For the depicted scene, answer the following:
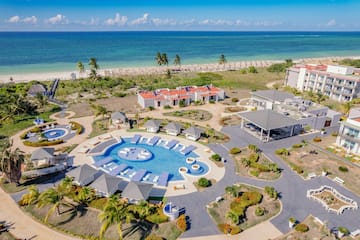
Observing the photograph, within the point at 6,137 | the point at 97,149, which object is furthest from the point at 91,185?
the point at 6,137

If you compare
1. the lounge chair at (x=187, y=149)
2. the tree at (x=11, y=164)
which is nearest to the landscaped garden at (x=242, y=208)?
the lounge chair at (x=187, y=149)

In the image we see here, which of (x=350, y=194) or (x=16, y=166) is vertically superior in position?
(x=16, y=166)

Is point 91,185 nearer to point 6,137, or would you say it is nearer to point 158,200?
point 158,200

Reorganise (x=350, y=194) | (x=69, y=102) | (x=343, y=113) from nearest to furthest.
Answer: (x=350, y=194)
(x=343, y=113)
(x=69, y=102)

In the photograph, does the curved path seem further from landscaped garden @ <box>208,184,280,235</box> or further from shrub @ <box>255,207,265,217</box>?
shrub @ <box>255,207,265,217</box>

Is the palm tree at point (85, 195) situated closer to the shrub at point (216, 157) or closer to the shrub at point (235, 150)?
the shrub at point (216, 157)

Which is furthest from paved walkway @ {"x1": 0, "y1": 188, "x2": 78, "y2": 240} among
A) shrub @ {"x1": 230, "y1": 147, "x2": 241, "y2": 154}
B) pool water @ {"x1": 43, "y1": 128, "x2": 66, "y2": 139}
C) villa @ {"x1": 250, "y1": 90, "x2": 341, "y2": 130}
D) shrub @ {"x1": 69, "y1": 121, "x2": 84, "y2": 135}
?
villa @ {"x1": 250, "y1": 90, "x2": 341, "y2": 130}
